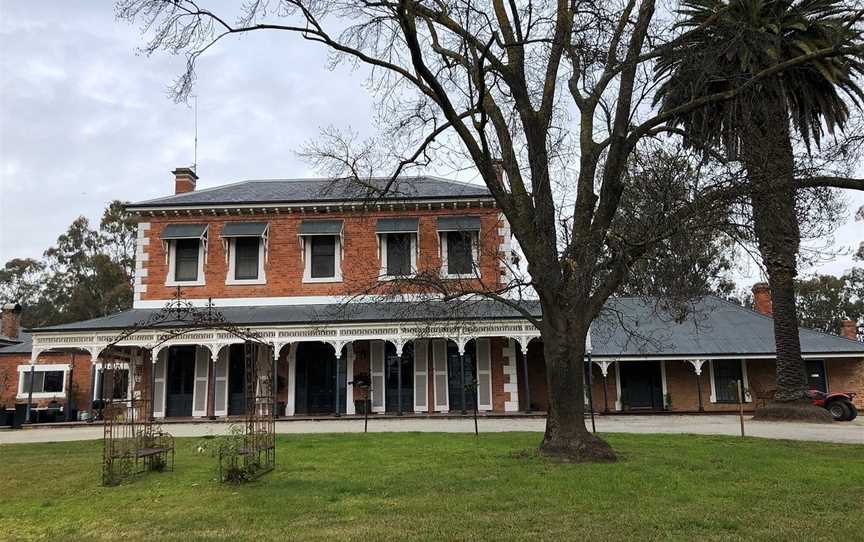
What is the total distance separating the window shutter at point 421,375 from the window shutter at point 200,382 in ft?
25.2

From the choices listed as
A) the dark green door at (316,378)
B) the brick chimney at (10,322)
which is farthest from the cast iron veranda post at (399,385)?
the brick chimney at (10,322)

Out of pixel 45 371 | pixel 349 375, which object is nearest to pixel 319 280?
pixel 349 375

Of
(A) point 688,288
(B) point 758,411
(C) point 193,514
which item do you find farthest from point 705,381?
(C) point 193,514

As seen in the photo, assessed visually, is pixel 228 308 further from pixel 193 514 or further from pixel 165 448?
pixel 193 514

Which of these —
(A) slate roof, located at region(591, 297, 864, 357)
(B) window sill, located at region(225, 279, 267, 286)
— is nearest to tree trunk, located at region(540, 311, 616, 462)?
(A) slate roof, located at region(591, 297, 864, 357)

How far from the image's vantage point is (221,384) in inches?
998

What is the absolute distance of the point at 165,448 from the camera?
11422 millimetres

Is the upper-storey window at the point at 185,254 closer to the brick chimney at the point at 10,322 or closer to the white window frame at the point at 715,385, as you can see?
the brick chimney at the point at 10,322

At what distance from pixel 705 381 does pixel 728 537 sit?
22847mm

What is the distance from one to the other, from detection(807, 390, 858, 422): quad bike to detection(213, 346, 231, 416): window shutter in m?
19.9

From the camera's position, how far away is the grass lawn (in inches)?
275

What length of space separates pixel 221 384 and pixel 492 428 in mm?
11480

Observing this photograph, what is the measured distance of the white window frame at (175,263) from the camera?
85.3 feet

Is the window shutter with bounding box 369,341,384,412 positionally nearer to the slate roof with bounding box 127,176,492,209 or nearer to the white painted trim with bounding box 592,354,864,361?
the slate roof with bounding box 127,176,492,209
